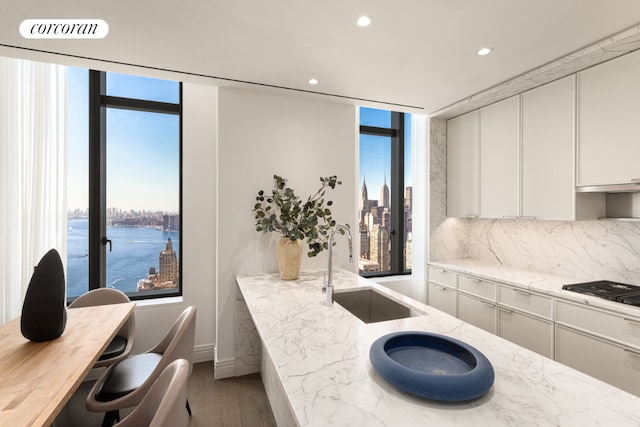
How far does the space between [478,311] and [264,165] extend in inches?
92.9

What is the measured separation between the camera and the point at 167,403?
0.96 meters

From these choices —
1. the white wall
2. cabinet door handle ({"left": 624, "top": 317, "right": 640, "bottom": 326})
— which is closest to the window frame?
the white wall

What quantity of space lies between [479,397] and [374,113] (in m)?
A: 3.31

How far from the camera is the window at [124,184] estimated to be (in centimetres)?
264

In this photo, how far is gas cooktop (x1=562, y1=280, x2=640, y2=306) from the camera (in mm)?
1786

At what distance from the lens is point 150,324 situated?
268 cm

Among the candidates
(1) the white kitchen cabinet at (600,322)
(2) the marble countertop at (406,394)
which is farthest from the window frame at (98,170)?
(1) the white kitchen cabinet at (600,322)

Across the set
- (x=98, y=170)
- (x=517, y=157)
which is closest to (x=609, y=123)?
(x=517, y=157)

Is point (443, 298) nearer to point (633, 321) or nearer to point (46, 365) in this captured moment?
point (633, 321)

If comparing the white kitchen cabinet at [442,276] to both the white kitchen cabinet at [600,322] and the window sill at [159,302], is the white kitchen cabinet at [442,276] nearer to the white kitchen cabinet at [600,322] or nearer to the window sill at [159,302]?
the white kitchen cabinet at [600,322]

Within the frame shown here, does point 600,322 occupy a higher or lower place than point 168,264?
lower

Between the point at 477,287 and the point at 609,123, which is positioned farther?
the point at 477,287

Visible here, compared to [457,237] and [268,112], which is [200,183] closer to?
[268,112]

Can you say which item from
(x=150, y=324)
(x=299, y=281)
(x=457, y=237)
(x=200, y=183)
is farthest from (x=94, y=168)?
(x=457, y=237)
